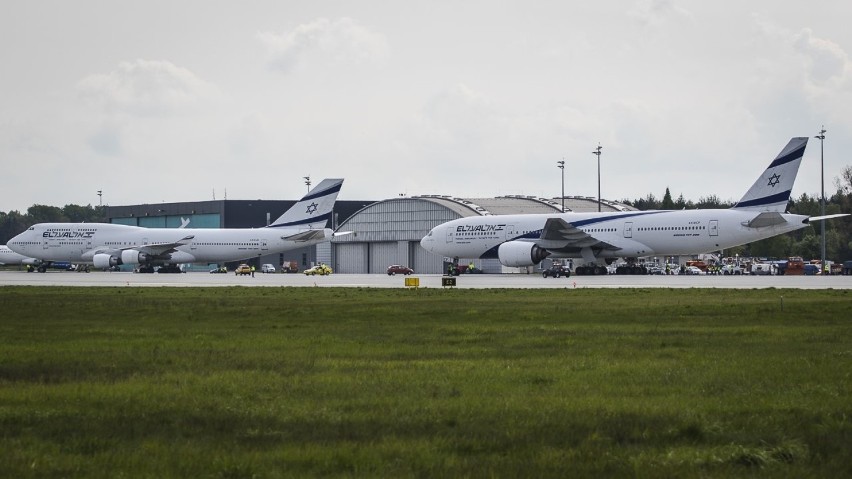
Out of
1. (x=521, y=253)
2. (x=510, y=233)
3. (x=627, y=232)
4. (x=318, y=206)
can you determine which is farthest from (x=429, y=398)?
(x=318, y=206)

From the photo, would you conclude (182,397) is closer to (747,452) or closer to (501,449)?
(501,449)

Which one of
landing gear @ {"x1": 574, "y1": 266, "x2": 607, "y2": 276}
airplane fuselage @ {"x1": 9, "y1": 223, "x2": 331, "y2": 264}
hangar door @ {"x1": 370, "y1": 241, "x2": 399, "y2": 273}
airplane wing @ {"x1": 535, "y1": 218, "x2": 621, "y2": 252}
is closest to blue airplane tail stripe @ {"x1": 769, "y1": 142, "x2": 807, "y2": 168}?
airplane wing @ {"x1": 535, "y1": 218, "x2": 621, "y2": 252}

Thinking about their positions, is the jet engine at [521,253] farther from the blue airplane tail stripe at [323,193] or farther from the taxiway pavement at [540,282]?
the blue airplane tail stripe at [323,193]

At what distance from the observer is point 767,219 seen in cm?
7044

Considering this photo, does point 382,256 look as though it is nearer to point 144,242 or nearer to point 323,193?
point 323,193

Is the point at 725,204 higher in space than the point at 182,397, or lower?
higher

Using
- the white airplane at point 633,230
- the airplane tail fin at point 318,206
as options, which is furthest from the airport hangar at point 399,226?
the white airplane at point 633,230

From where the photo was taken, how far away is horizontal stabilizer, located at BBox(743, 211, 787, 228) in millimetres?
70125

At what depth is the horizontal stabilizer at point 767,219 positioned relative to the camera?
70.1 metres

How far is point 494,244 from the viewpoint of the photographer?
85.1 metres

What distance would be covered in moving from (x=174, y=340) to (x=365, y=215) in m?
101

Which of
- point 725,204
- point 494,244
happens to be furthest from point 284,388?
point 725,204

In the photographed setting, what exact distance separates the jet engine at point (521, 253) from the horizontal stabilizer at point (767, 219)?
A: 1540cm

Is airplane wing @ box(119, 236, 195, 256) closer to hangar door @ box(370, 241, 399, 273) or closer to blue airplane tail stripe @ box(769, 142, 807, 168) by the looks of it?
hangar door @ box(370, 241, 399, 273)
